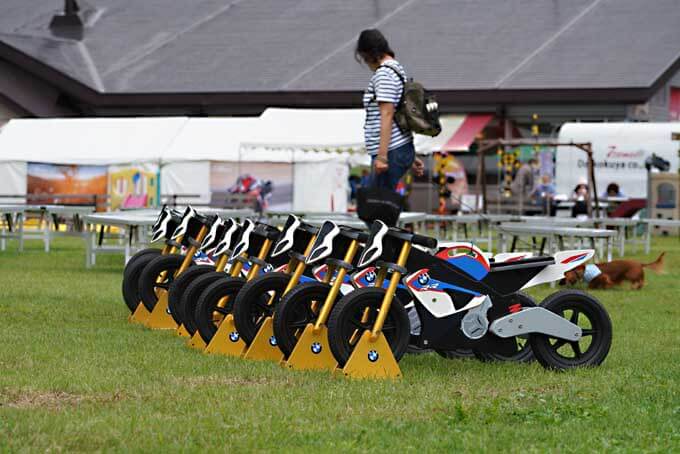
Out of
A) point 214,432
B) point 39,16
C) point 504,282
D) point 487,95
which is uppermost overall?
point 39,16

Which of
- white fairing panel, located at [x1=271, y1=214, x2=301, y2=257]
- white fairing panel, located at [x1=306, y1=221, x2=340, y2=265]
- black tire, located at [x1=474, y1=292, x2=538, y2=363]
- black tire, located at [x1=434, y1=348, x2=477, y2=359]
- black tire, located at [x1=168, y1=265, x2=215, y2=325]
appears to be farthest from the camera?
black tire, located at [x1=168, y1=265, x2=215, y2=325]

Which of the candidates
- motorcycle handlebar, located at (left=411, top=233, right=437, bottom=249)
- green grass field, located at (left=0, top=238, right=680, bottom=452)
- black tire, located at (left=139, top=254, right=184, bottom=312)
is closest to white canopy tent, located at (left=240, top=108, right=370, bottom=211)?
black tire, located at (left=139, top=254, right=184, bottom=312)

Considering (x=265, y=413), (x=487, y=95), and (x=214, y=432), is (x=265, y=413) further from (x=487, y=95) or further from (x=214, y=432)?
(x=487, y=95)

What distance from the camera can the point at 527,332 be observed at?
23.6ft

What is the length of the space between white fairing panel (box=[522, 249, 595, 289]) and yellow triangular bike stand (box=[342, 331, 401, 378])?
3.31 feet

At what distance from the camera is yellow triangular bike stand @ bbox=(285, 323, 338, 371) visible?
23.1ft

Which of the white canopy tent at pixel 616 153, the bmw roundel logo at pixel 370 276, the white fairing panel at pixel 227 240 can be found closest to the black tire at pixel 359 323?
the bmw roundel logo at pixel 370 276

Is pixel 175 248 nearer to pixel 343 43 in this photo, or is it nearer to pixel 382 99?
pixel 382 99

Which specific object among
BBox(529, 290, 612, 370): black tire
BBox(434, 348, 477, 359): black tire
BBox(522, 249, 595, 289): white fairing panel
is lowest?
BBox(434, 348, 477, 359): black tire

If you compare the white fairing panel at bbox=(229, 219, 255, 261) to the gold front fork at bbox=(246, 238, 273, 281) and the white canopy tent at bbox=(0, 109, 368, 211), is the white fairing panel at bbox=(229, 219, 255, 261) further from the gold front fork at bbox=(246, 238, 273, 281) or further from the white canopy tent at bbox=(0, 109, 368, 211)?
the white canopy tent at bbox=(0, 109, 368, 211)

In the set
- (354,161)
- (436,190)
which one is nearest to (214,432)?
(354,161)

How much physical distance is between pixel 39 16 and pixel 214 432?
131 feet

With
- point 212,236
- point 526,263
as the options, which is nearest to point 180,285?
point 212,236

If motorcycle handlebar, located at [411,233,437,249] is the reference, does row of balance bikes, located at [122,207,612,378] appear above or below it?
below
